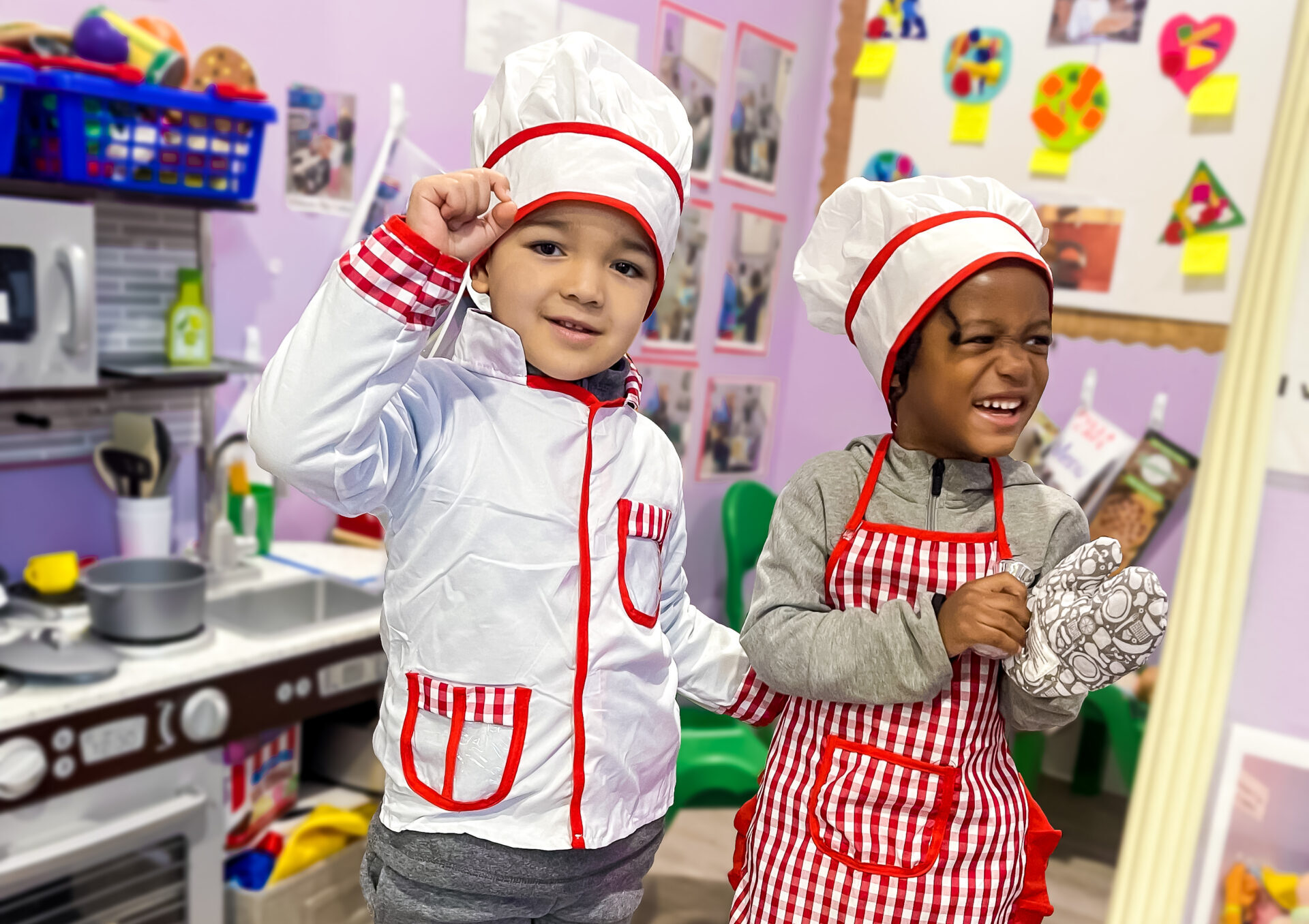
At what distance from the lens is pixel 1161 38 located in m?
2.64

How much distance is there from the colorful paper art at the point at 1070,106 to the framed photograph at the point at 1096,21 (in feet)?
0.25

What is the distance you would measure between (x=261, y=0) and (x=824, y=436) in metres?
2.03

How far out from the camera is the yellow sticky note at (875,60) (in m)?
2.98

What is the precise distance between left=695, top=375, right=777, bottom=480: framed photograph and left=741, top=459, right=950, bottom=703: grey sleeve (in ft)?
7.00

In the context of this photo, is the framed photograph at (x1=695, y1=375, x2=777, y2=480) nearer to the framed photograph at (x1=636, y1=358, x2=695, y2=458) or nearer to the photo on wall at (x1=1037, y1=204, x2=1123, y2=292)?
the framed photograph at (x1=636, y1=358, x2=695, y2=458)

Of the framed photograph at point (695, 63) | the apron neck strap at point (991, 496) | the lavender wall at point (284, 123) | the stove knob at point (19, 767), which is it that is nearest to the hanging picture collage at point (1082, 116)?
the framed photograph at point (695, 63)

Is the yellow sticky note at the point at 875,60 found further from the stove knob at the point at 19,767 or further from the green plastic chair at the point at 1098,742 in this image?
the stove knob at the point at 19,767

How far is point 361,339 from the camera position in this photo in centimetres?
69

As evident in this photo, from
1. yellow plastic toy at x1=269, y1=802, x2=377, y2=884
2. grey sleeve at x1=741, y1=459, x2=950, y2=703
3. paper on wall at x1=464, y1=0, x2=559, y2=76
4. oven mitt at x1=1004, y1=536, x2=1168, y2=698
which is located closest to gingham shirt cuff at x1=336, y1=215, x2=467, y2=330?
grey sleeve at x1=741, y1=459, x2=950, y2=703

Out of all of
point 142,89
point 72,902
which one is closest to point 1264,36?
point 142,89

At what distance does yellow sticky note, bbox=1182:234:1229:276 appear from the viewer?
8.58ft

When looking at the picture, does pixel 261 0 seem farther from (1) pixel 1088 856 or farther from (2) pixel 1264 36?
(1) pixel 1088 856

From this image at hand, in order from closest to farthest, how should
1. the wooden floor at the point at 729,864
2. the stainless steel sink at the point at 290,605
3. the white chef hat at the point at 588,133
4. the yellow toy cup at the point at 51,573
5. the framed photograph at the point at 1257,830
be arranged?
the framed photograph at the point at 1257,830, the white chef hat at the point at 588,133, the yellow toy cup at the point at 51,573, the stainless steel sink at the point at 290,605, the wooden floor at the point at 729,864

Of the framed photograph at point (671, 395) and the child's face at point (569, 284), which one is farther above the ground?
the child's face at point (569, 284)
